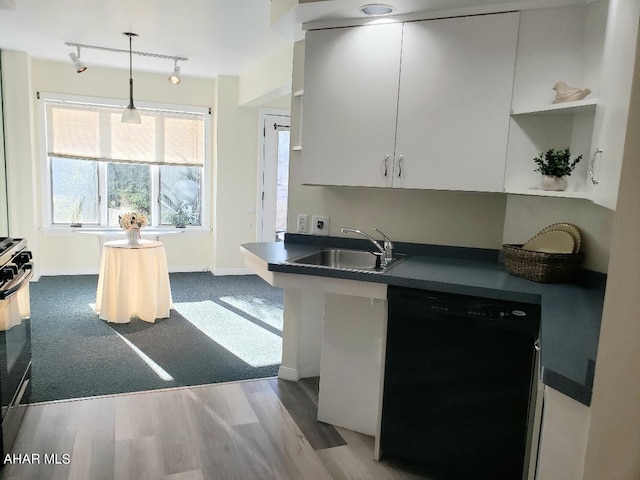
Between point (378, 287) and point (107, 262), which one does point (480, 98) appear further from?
point (107, 262)

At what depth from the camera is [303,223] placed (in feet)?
10.1

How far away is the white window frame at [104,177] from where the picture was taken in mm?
5727

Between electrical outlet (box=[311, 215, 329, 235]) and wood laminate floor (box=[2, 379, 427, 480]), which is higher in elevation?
electrical outlet (box=[311, 215, 329, 235])

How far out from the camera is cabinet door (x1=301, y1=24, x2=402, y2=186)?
2.46m

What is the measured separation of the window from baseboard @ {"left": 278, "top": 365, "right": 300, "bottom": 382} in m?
3.90

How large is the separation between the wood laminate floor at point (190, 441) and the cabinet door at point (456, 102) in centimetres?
145

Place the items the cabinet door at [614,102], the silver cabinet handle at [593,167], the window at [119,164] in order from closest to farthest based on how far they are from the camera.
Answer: the cabinet door at [614,102], the silver cabinet handle at [593,167], the window at [119,164]

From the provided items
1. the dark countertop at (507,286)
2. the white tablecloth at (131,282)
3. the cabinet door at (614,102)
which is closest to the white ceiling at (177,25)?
the cabinet door at (614,102)

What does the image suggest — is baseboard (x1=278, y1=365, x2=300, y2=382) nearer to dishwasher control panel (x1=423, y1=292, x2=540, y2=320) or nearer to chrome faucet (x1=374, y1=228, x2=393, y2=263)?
chrome faucet (x1=374, y1=228, x2=393, y2=263)

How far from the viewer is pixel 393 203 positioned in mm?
2857

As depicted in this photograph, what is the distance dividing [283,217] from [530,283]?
4936mm

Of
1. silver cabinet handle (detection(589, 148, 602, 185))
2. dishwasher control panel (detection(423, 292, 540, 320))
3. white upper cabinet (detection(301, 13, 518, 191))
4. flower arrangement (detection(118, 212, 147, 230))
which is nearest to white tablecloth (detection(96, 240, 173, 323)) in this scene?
flower arrangement (detection(118, 212, 147, 230))

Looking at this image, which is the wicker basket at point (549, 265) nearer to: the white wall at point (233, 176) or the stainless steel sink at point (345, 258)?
the stainless steel sink at point (345, 258)

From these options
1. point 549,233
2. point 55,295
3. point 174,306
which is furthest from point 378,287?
point 55,295
